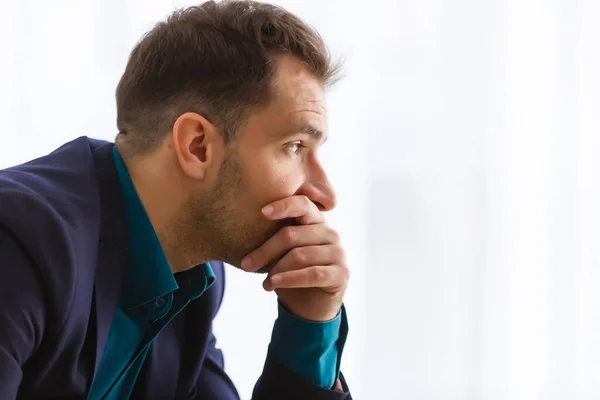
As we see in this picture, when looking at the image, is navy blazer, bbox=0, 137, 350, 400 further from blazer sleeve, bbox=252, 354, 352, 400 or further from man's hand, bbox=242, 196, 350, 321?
man's hand, bbox=242, 196, 350, 321

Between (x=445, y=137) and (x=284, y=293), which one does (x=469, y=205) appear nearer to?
(x=445, y=137)

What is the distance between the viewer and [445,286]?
2.03 metres

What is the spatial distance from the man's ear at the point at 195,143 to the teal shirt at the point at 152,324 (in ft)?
0.32

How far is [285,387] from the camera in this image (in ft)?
4.75

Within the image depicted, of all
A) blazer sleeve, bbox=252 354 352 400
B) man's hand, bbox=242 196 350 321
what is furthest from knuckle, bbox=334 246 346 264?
blazer sleeve, bbox=252 354 352 400

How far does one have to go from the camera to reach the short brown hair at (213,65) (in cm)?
137

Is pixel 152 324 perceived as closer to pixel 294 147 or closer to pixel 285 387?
pixel 285 387

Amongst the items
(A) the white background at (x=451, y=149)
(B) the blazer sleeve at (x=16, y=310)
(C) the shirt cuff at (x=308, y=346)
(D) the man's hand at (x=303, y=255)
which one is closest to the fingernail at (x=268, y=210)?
(D) the man's hand at (x=303, y=255)

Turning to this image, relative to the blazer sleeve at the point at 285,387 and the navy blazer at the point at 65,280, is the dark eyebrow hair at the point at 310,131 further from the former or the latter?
the blazer sleeve at the point at 285,387

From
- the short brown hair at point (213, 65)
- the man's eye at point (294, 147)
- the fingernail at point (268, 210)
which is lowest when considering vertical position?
the fingernail at point (268, 210)

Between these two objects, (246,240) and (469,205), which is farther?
(469,205)

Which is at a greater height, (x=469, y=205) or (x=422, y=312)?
(x=469, y=205)

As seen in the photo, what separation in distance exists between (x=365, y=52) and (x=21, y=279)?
1176mm

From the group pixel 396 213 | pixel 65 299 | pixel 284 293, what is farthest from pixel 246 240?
pixel 396 213
